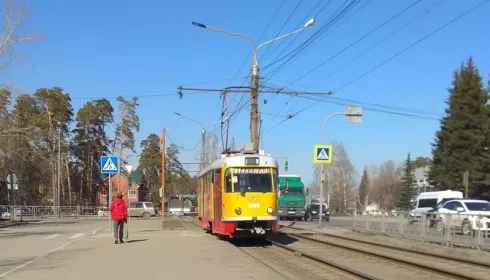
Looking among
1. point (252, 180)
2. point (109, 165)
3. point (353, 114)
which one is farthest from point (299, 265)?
point (353, 114)

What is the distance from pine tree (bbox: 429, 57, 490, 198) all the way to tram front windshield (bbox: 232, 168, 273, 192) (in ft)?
144

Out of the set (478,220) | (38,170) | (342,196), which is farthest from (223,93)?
(342,196)

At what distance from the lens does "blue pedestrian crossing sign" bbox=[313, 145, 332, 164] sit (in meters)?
26.5

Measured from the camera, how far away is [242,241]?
65.4 feet

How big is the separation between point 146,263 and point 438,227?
11723mm

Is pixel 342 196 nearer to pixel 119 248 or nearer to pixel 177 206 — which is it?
pixel 177 206

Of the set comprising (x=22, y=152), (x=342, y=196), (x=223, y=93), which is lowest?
(x=342, y=196)

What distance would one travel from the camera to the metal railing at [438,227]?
17.1 metres

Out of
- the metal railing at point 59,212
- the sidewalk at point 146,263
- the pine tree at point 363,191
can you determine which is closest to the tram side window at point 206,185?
the sidewalk at point 146,263

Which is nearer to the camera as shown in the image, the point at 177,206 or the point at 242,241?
the point at 242,241

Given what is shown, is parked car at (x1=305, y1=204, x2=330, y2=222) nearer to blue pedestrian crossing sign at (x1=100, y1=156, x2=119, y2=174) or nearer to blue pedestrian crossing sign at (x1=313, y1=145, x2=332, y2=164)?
blue pedestrian crossing sign at (x1=313, y1=145, x2=332, y2=164)

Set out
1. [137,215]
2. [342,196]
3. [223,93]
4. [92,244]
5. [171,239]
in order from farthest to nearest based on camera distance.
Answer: [342,196]
[137,215]
[223,93]
[171,239]
[92,244]

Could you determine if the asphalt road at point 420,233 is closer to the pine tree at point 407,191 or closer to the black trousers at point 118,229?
the black trousers at point 118,229

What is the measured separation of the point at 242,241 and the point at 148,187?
73.3 meters
